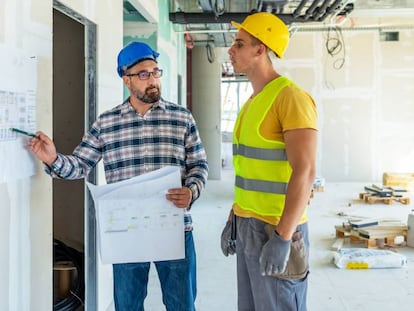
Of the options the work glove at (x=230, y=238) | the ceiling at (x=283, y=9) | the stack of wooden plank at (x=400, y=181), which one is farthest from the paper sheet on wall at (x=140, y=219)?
the stack of wooden plank at (x=400, y=181)

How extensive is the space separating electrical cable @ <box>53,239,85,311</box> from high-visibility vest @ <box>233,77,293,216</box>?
1584 mm

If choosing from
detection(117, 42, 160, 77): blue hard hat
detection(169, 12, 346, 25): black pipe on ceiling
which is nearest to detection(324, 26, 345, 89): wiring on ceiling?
detection(169, 12, 346, 25): black pipe on ceiling

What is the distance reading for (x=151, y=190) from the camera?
1713 millimetres

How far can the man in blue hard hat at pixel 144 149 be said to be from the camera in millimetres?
1807

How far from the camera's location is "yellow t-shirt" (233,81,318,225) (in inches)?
58.7

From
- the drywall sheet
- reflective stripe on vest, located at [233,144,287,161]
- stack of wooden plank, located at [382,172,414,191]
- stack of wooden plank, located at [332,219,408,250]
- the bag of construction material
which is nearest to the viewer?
the drywall sheet

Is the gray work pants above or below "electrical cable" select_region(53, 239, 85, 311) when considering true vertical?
above

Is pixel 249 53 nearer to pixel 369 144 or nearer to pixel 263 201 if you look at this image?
pixel 263 201

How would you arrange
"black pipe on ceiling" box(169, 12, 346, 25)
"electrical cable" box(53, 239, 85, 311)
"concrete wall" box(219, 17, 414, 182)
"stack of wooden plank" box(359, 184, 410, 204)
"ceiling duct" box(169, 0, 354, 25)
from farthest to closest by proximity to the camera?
"concrete wall" box(219, 17, 414, 182)
"stack of wooden plank" box(359, 184, 410, 204)
"black pipe on ceiling" box(169, 12, 346, 25)
"ceiling duct" box(169, 0, 354, 25)
"electrical cable" box(53, 239, 85, 311)

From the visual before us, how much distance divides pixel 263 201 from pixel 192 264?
469 millimetres

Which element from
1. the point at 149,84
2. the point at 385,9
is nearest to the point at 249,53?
the point at 149,84

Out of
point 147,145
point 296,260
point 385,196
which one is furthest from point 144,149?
point 385,196

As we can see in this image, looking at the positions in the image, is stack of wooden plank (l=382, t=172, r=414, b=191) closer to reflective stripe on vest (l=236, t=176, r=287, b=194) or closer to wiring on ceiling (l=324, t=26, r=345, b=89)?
wiring on ceiling (l=324, t=26, r=345, b=89)

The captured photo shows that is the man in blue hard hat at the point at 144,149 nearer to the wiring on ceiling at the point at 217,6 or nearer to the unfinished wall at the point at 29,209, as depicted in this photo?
the unfinished wall at the point at 29,209
